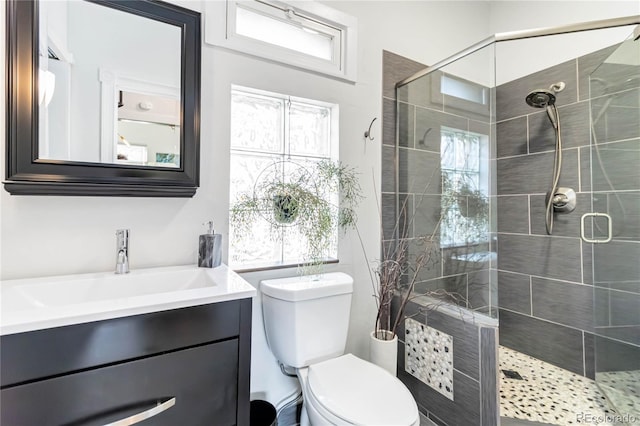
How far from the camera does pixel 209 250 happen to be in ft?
4.15

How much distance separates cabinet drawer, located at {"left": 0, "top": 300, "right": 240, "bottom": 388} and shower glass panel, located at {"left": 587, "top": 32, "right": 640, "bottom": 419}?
2040 millimetres

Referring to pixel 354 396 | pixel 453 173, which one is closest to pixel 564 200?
pixel 453 173

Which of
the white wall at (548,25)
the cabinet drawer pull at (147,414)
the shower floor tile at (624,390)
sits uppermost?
the white wall at (548,25)

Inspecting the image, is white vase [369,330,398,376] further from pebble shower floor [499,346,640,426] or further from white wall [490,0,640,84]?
white wall [490,0,640,84]

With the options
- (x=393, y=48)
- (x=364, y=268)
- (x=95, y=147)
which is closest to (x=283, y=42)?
(x=393, y=48)

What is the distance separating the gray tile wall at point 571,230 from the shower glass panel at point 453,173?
716 millimetres

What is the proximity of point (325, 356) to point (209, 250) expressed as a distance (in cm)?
74

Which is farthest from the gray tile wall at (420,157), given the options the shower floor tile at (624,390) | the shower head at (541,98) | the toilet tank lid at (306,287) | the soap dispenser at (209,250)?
the soap dispenser at (209,250)

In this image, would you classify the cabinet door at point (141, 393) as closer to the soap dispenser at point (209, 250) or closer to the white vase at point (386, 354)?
the soap dispenser at point (209, 250)

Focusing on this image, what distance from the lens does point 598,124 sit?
5.85 feet

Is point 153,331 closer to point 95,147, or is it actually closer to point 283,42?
point 95,147

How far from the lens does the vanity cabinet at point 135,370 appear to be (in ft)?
2.27

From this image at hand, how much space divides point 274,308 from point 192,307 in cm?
56

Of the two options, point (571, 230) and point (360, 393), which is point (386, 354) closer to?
point (360, 393)
